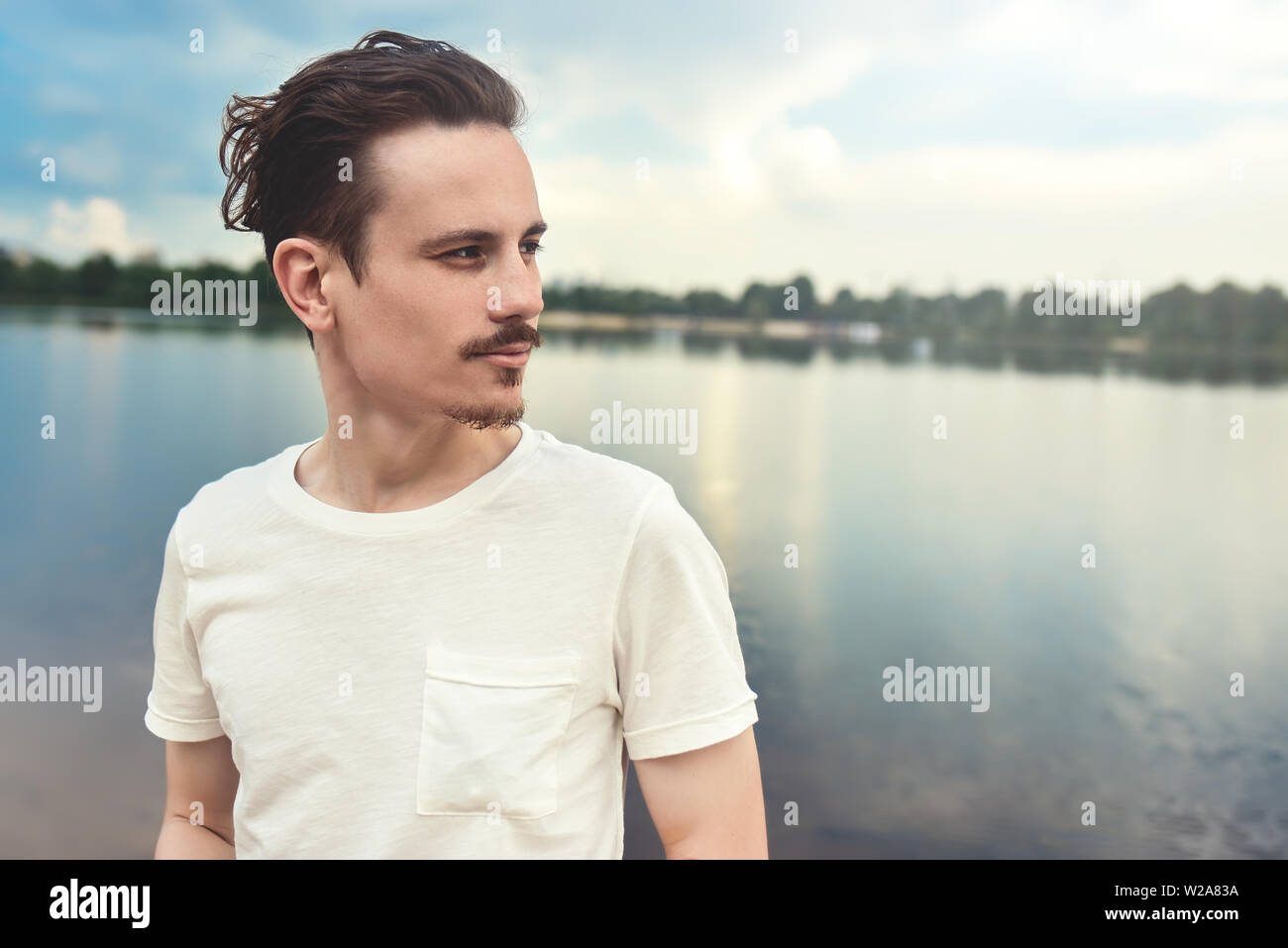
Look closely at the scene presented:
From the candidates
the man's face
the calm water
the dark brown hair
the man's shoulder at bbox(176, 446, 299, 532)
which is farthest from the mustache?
the calm water

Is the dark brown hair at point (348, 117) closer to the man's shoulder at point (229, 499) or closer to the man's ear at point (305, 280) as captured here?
the man's ear at point (305, 280)

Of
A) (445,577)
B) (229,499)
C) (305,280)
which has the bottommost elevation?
(445,577)

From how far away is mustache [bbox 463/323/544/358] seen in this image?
4.76 ft

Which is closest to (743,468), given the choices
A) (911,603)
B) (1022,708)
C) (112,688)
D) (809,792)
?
(911,603)

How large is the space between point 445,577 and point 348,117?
708mm

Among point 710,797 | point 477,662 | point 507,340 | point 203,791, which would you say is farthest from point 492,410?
point 203,791

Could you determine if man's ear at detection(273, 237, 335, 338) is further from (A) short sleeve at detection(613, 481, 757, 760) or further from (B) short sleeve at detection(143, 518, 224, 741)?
(A) short sleeve at detection(613, 481, 757, 760)

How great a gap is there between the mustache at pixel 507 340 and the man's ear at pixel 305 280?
278 mm

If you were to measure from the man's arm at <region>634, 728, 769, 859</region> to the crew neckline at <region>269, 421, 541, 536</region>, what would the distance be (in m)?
0.47

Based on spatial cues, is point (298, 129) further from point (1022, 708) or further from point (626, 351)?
point (626, 351)

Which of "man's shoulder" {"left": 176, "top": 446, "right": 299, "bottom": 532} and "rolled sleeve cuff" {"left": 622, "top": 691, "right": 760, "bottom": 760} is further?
"man's shoulder" {"left": 176, "top": 446, "right": 299, "bottom": 532}

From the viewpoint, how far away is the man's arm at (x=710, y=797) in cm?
142

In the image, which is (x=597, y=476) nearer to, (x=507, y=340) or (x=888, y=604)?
(x=507, y=340)

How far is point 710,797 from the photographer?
143 centimetres
